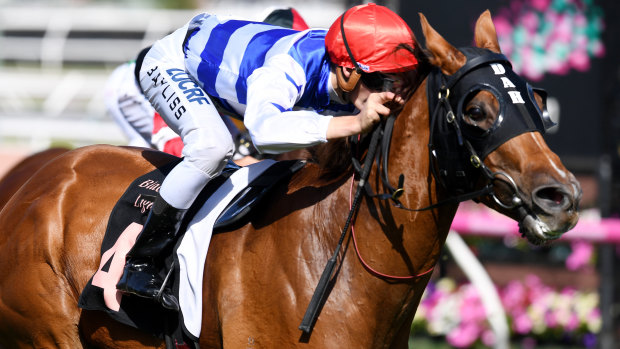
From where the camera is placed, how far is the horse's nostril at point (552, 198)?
6.77 feet

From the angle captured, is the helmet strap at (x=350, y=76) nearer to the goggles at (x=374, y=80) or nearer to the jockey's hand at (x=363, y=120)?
the goggles at (x=374, y=80)

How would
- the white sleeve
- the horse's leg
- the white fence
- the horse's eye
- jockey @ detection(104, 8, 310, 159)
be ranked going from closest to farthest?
1. the horse's eye
2. the white sleeve
3. the horse's leg
4. jockey @ detection(104, 8, 310, 159)
5. the white fence

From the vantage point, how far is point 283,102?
239 centimetres

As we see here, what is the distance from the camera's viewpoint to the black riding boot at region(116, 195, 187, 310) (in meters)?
2.65

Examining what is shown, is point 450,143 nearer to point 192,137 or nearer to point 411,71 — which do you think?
point 411,71

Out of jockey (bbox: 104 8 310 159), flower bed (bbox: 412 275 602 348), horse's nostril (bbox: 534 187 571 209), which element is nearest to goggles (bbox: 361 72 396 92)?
horse's nostril (bbox: 534 187 571 209)

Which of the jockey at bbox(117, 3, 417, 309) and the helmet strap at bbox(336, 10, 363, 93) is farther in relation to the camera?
the helmet strap at bbox(336, 10, 363, 93)

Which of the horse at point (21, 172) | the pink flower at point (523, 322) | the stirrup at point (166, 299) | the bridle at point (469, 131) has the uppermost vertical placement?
the bridle at point (469, 131)

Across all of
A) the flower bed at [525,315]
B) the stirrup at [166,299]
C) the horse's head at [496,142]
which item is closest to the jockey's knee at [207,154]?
the stirrup at [166,299]

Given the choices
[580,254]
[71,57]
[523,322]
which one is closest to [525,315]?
[523,322]

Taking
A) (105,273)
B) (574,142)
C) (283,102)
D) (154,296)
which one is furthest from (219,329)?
(574,142)

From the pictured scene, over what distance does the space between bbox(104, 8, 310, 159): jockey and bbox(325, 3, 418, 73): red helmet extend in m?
1.29

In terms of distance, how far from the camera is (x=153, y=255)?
2.75m

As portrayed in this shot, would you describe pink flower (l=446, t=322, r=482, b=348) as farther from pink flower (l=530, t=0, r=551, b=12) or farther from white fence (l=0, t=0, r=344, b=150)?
white fence (l=0, t=0, r=344, b=150)
